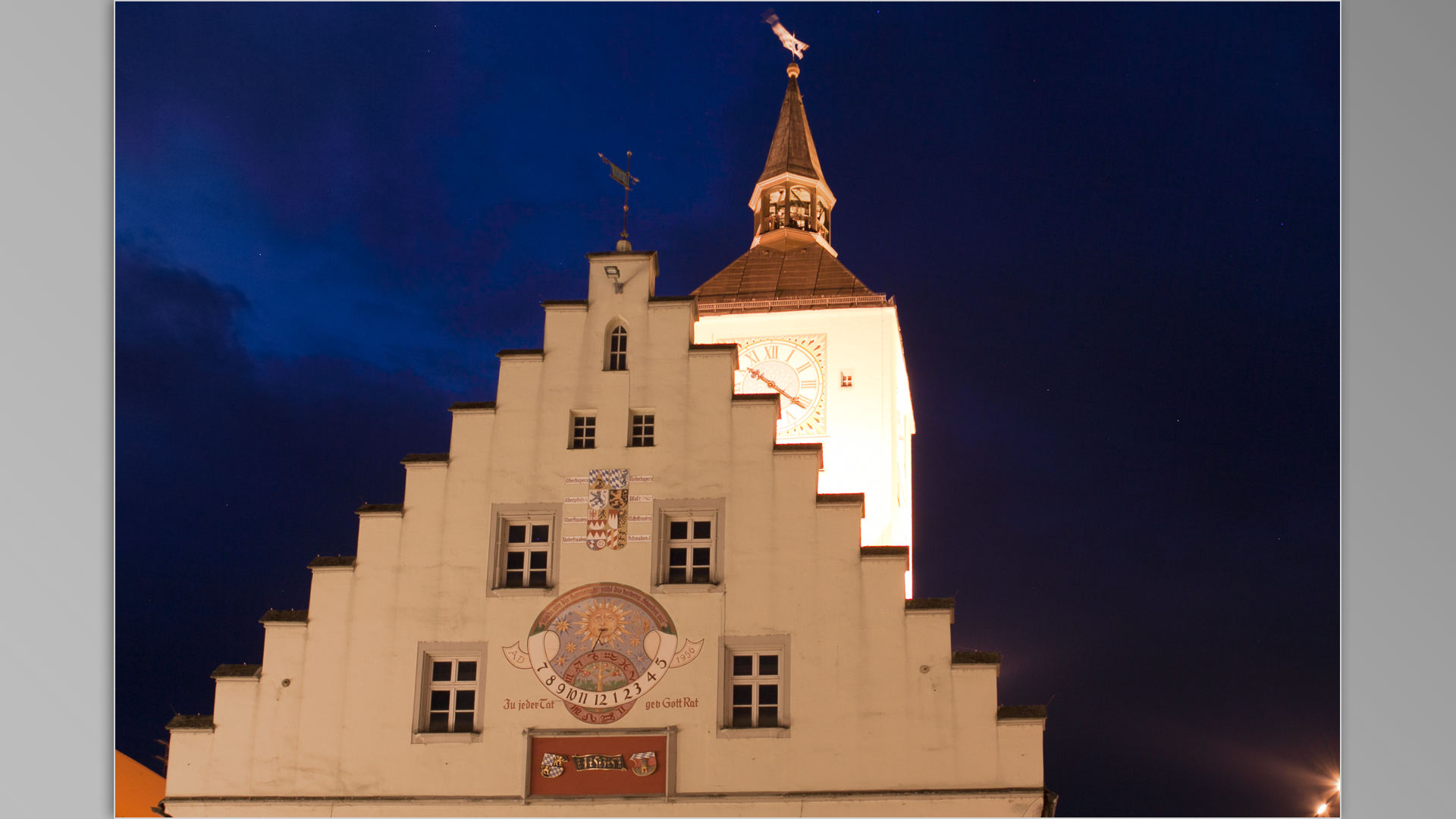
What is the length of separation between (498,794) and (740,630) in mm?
3351

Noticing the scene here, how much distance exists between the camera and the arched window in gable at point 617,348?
18.6 m

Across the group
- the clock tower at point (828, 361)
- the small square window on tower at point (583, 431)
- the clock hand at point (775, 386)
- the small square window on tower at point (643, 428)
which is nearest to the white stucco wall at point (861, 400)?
the clock tower at point (828, 361)

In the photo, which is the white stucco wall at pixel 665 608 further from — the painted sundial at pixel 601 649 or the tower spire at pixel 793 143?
the tower spire at pixel 793 143

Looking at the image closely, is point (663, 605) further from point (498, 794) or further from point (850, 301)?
point (850, 301)

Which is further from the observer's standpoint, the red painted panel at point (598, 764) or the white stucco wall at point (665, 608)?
the red painted panel at point (598, 764)

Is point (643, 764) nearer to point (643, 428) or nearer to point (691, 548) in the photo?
point (691, 548)

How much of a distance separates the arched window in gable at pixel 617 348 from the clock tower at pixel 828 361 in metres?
7.66

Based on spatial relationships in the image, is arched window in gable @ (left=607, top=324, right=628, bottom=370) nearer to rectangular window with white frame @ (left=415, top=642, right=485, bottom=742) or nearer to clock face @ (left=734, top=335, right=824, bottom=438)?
rectangular window with white frame @ (left=415, top=642, right=485, bottom=742)

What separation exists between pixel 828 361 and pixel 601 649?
13.1 m

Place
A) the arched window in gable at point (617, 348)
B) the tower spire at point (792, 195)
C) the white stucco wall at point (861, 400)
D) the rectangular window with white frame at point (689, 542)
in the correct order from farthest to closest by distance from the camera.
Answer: the tower spire at point (792, 195), the white stucco wall at point (861, 400), the arched window in gable at point (617, 348), the rectangular window with white frame at point (689, 542)

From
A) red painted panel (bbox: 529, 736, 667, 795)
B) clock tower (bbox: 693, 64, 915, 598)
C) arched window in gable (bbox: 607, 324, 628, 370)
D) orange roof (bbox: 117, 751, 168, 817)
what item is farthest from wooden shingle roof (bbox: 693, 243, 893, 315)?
orange roof (bbox: 117, 751, 168, 817)

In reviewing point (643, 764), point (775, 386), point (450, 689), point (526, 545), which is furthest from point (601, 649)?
point (775, 386)

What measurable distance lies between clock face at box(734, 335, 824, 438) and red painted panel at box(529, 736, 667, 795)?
12.1 metres

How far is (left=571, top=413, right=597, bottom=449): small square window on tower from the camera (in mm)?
18125
